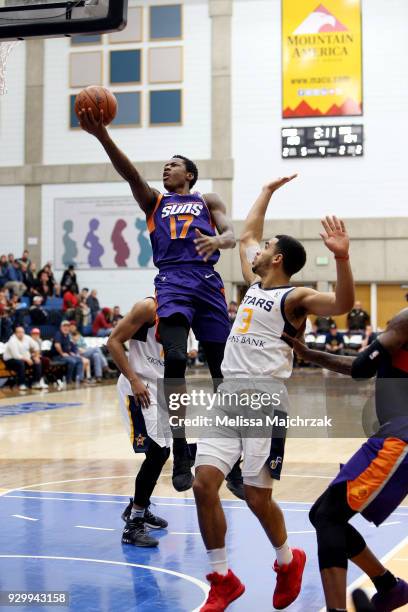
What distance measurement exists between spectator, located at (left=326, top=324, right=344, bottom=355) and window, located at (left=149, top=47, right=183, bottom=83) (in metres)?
8.66

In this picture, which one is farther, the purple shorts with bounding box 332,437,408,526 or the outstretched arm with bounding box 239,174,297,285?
the outstretched arm with bounding box 239,174,297,285

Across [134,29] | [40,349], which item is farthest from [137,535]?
[134,29]

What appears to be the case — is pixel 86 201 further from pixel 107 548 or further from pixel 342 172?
pixel 107 548

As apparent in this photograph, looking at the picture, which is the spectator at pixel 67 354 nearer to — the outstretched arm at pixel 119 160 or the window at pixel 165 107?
the window at pixel 165 107

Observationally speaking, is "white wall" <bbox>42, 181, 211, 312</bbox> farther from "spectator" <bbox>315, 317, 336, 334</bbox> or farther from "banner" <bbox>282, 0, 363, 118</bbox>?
"spectator" <bbox>315, 317, 336, 334</bbox>

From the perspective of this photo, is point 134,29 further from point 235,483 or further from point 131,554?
point 131,554

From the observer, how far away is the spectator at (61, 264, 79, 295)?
22703 millimetres

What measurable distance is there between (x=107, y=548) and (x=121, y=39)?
2150cm

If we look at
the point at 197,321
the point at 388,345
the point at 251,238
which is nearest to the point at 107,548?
the point at 197,321

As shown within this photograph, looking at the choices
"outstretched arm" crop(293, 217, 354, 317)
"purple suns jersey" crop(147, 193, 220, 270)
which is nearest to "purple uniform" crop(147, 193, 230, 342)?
"purple suns jersey" crop(147, 193, 220, 270)

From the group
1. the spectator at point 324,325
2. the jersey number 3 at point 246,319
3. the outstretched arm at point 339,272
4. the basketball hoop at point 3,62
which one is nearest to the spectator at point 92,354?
the spectator at point 324,325

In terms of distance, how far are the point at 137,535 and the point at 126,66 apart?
21.0 metres

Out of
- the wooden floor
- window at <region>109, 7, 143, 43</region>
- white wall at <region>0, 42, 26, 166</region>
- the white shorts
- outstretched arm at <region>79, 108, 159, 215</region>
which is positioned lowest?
the wooden floor

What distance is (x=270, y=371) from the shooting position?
419cm
